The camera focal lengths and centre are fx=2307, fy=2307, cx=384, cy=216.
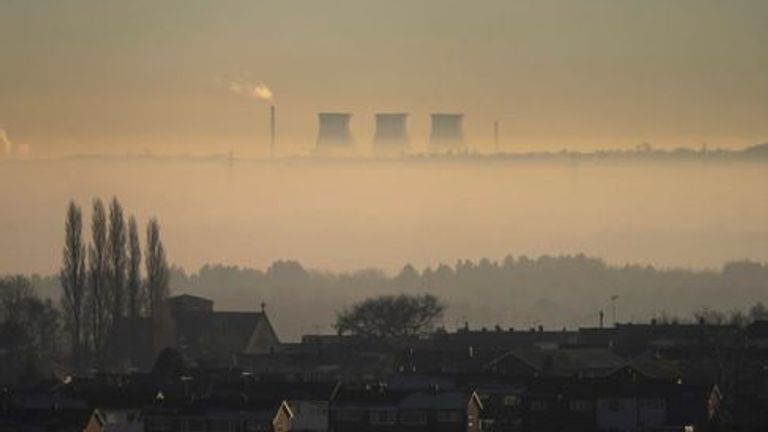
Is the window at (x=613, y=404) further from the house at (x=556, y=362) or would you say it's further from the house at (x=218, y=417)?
the house at (x=218, y=417)

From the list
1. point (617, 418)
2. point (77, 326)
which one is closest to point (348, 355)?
point (77, 326)

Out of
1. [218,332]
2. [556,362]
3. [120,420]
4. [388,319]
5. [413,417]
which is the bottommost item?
[120,420]

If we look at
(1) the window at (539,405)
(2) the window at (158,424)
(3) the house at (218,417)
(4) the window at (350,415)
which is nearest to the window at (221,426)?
(3) the house at (218,417)

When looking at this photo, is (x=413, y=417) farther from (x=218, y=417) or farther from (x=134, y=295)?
(x=134, y=295)

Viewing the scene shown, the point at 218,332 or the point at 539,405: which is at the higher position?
the point at 218,332

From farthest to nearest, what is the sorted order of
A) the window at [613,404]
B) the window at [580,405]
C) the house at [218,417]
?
the window at [580,405], the window at [613,404], the house at [218,417]

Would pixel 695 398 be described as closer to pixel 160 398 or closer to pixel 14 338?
pixel 160 398

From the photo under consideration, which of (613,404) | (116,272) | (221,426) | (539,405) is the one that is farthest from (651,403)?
(116,272)
